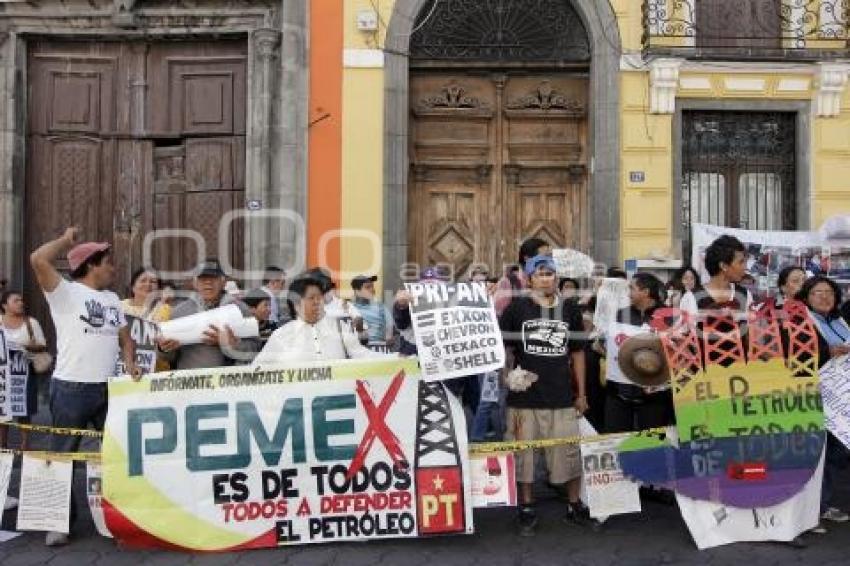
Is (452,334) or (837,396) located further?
(837,396)

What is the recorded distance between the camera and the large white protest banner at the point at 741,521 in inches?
221

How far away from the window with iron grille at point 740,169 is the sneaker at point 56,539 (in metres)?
9.82

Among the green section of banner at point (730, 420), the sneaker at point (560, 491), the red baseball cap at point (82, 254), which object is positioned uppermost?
the red baseball cap at point (82, 254)

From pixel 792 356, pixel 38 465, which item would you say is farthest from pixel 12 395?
pixel 792 356

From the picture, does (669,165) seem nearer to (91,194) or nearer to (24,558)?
(91,194)

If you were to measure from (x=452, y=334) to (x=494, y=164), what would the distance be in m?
7.85

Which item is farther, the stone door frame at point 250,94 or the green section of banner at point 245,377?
the stone door frame at point 250,94

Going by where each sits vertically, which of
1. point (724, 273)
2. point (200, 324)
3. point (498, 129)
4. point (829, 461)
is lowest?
point (829, 461)

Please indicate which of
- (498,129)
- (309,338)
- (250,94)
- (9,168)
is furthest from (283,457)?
(9,168)

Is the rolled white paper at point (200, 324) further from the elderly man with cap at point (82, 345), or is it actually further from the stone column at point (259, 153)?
the stone column at point (259, 153)

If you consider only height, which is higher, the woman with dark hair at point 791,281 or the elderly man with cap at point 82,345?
the woman with dark hair at point 791,281

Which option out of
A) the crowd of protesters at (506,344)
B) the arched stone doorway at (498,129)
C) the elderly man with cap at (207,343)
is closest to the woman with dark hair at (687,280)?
the crowd of protesters at (506,344)

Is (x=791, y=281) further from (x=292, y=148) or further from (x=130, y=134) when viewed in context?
(x=130, y=134)

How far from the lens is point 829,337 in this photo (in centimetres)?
610
